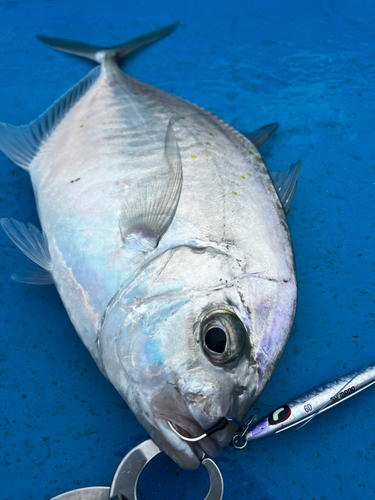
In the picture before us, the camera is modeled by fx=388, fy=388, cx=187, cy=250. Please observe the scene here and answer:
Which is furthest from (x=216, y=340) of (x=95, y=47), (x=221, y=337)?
(x=95, y=47)

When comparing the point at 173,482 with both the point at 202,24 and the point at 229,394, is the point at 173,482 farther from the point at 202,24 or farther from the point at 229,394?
the point at 202,24

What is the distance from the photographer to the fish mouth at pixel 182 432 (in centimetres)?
98

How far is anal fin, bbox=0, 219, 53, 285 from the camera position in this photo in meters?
1.35

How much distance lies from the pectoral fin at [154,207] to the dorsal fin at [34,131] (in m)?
0.59

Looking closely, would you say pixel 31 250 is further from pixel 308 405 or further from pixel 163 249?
pixel 308 405

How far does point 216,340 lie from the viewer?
1.01 meters

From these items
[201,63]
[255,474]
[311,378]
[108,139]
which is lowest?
[255,474]

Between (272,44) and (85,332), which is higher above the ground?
(272,44)

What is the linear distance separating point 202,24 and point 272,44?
38cm

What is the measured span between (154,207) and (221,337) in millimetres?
446

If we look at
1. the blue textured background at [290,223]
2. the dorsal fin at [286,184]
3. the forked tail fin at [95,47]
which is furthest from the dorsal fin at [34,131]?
the dorsal fin at [286,184]

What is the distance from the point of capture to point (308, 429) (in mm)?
1368

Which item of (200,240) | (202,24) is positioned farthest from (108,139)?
(202,24)

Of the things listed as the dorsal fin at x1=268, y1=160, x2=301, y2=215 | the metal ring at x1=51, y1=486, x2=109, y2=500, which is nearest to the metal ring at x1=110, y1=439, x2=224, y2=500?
the metal ring at x1=51, y1=486, x2=109, y2=500
